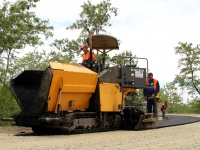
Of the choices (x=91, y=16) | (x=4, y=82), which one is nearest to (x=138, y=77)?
(x=4, y=82)

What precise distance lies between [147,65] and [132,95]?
122 centimetres

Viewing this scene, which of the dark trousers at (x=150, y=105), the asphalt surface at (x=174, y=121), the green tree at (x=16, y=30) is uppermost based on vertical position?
the green tree at (x=16, y=30)

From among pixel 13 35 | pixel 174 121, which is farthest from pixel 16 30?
pixel 174 121

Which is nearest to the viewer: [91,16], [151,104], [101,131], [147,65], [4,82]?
[101,131]

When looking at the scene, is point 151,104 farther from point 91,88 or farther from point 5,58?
point 5,58

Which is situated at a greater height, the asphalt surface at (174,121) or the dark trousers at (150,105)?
the dark trousers at (150,105)

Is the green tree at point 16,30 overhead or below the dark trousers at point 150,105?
overhead

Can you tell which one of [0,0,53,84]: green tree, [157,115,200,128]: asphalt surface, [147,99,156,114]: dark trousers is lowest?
[157,115,200,128]: asphalt surface

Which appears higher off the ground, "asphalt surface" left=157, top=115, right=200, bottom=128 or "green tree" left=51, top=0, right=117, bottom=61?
"green tree" left=51, top=0, right=117, bottom=61

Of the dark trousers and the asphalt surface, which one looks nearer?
the dark trousers

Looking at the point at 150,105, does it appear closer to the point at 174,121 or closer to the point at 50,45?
the point at 174,121

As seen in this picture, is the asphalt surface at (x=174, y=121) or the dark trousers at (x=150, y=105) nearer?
the dark trousers at (x=150, y=105)

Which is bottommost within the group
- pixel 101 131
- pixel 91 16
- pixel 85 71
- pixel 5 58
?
pixel 101 131

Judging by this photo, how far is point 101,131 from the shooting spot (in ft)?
37.5
